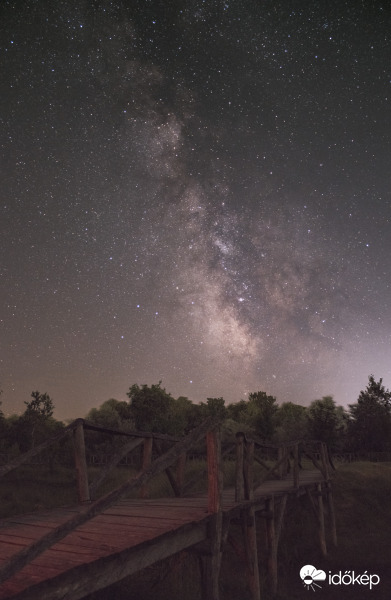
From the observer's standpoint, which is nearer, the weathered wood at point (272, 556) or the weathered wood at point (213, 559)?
the weathered wood at point (213, 559)

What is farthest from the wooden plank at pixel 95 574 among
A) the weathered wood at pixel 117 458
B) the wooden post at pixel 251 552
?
the wooden post at pixel 251 552

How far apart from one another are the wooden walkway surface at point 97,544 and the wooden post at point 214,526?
0.45 feet

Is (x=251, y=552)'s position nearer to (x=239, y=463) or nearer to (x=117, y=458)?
(x=239, y=463)

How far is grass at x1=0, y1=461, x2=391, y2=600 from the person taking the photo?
863 centimetres

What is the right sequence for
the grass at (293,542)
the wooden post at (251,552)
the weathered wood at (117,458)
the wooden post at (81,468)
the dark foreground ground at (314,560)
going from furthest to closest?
the grass at (293,542) → the dark foreground ground at (314,560) → the wooden post at (251,552) → the wooden post at (81,468) → the weathered wood at (117,458)

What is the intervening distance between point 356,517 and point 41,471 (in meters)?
17.7

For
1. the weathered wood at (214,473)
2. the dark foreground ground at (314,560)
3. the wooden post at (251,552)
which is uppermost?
the weathered wood at (214,473)

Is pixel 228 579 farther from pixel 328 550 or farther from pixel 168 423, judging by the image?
pixel 168 423

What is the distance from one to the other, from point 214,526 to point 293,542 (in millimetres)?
9266

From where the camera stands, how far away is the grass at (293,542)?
8.63 m

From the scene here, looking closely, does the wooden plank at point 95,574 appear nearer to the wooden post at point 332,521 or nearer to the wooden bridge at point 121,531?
the wooden bridge at point 121,531

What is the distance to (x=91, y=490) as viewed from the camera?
6359 millimetres

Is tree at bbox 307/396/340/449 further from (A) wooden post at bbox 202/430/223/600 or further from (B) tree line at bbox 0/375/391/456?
(A) wooden post at bbox 202/430/223/600

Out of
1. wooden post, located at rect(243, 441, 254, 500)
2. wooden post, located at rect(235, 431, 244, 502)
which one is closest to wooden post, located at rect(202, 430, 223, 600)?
wooden post, located at rect(235, 431, 244, 502)
